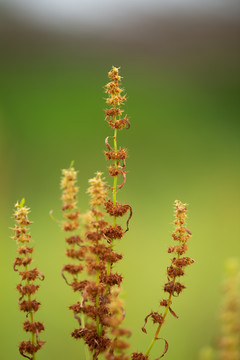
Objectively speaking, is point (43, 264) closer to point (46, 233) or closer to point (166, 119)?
point (46, 233)

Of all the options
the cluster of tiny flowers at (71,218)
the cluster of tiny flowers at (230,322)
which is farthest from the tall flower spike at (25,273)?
the cluster of tiny flowers at (230,322)

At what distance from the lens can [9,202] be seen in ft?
7.02

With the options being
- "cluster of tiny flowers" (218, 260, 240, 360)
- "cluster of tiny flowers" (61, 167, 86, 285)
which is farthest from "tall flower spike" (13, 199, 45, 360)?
"cluster of tiny flowers" (218, 260, 240, 360)

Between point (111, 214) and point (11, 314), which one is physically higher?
point (11, 314)

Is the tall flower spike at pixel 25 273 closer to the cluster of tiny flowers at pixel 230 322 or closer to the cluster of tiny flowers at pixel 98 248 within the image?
the cluster of tiny flowers at pixel 98 248

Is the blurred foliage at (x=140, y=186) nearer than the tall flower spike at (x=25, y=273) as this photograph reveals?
No

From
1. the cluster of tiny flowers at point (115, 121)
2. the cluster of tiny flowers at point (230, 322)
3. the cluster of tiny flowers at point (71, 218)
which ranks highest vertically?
the cluster of tiny flowers at point (115, 121)

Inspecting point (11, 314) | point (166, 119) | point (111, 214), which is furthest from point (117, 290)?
point (166, 119)

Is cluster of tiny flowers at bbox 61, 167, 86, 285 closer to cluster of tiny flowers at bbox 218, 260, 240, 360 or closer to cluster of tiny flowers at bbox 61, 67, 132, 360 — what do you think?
cluster of tiny flowers at bbox 61, 67, 132, 360

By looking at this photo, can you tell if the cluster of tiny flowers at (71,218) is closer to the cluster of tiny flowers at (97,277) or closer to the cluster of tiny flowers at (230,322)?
the cluster of tiny flowers at (97,277)

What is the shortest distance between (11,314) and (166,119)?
192 cm

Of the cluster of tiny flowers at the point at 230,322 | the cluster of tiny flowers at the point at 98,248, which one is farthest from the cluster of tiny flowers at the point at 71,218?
the cluster of tiny flowers at the point at 230,322

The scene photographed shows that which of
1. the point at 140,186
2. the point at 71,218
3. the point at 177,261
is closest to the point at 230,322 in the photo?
the point at 177,261

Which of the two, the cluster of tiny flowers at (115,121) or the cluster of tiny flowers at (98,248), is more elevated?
the cluster of tiny flowers at (115,121)
